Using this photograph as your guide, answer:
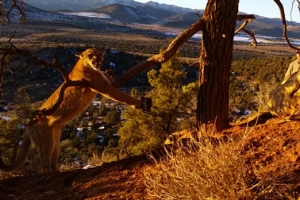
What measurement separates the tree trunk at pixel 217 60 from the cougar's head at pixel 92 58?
1900 millimetres

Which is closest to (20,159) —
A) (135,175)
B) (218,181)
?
(135,175)

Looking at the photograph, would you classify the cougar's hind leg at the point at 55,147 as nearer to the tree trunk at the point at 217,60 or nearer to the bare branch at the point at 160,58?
the bare branch at the point at 160,58

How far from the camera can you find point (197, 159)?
173 inches

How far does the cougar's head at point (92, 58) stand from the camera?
24.6 feet

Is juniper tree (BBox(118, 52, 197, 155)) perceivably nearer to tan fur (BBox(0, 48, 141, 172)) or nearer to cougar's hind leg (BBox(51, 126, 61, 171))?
cougar's hind leg (BBox(51, 126, 61, 171))

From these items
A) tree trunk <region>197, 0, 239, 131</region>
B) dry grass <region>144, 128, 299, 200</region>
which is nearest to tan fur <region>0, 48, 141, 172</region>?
tree trunk <region>197, 0, 239, 131</region>

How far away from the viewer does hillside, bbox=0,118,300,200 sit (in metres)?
4.69

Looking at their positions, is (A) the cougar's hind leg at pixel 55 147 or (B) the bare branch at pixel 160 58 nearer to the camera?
(B) the bare branch at pixel 160 58

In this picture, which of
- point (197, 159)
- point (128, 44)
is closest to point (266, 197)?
point (197, 159)

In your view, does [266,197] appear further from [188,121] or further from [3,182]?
[188,121]

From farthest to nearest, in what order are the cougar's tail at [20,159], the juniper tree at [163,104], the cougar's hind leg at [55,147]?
the juniper tree at [163,104], the cougar's hind leg at [55,147], the cougar's tail at [20,159]

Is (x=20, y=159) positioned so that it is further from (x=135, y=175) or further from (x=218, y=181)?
(x=218, y=181)

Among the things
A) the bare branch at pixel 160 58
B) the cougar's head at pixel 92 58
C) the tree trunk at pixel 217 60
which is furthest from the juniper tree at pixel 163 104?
the tree trunk at pixel 217 60

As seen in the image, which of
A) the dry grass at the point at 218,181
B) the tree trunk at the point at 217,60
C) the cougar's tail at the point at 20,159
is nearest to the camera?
the dry grass at the point at 218,181
